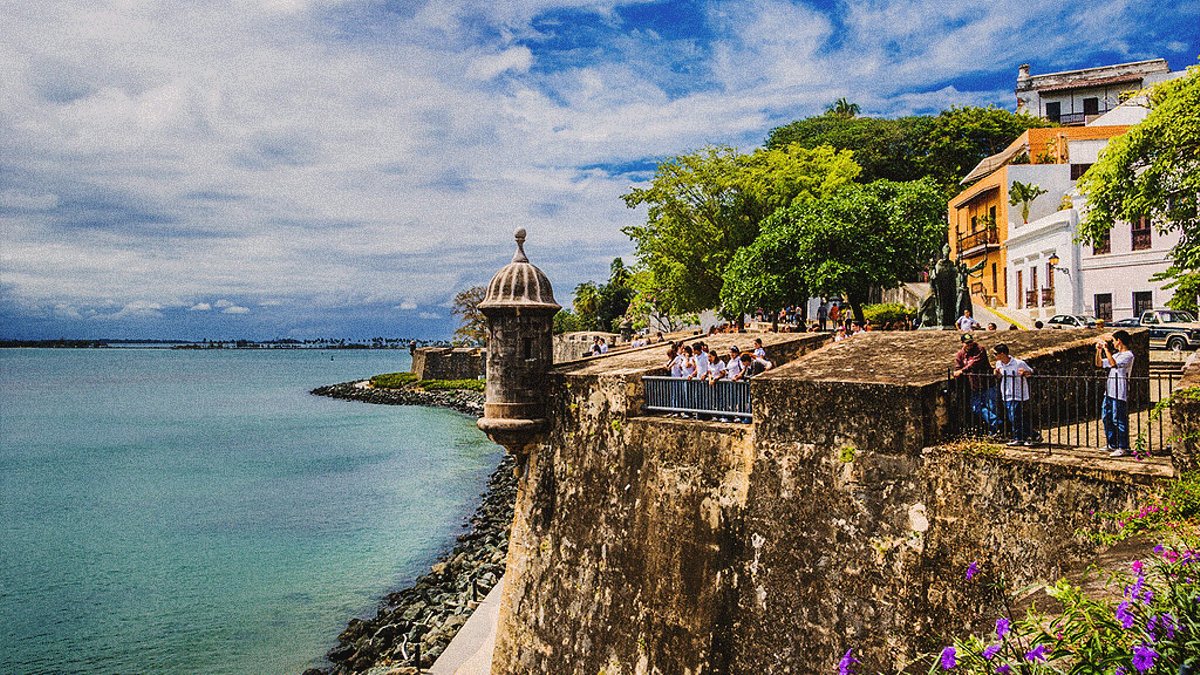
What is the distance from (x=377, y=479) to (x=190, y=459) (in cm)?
1375

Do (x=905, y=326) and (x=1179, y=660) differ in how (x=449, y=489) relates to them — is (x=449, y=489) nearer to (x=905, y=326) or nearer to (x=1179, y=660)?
(x=905, y=326)

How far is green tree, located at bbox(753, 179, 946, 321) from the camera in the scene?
19391 millimetres

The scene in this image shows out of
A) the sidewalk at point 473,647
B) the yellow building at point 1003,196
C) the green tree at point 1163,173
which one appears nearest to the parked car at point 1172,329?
the green tree at point 1163,173

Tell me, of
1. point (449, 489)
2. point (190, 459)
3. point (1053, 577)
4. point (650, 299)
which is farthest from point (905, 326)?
point (190, 459)

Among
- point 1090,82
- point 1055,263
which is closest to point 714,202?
point 1055,263

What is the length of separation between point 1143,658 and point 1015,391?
5102 millimetres

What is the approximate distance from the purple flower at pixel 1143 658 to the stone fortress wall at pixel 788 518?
3.80 meters

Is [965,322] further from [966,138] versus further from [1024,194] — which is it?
[966,138]

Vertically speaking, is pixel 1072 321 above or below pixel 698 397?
above

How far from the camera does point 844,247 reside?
1961cm

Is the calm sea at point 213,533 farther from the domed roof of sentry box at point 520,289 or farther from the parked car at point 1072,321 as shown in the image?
the parked car at point 1072,321

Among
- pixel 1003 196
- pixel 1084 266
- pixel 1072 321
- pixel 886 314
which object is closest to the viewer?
pixel 1072 321

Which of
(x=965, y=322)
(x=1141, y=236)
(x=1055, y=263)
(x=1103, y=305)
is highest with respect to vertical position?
(x=1141, y=236)

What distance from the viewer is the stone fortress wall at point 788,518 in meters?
6.81
